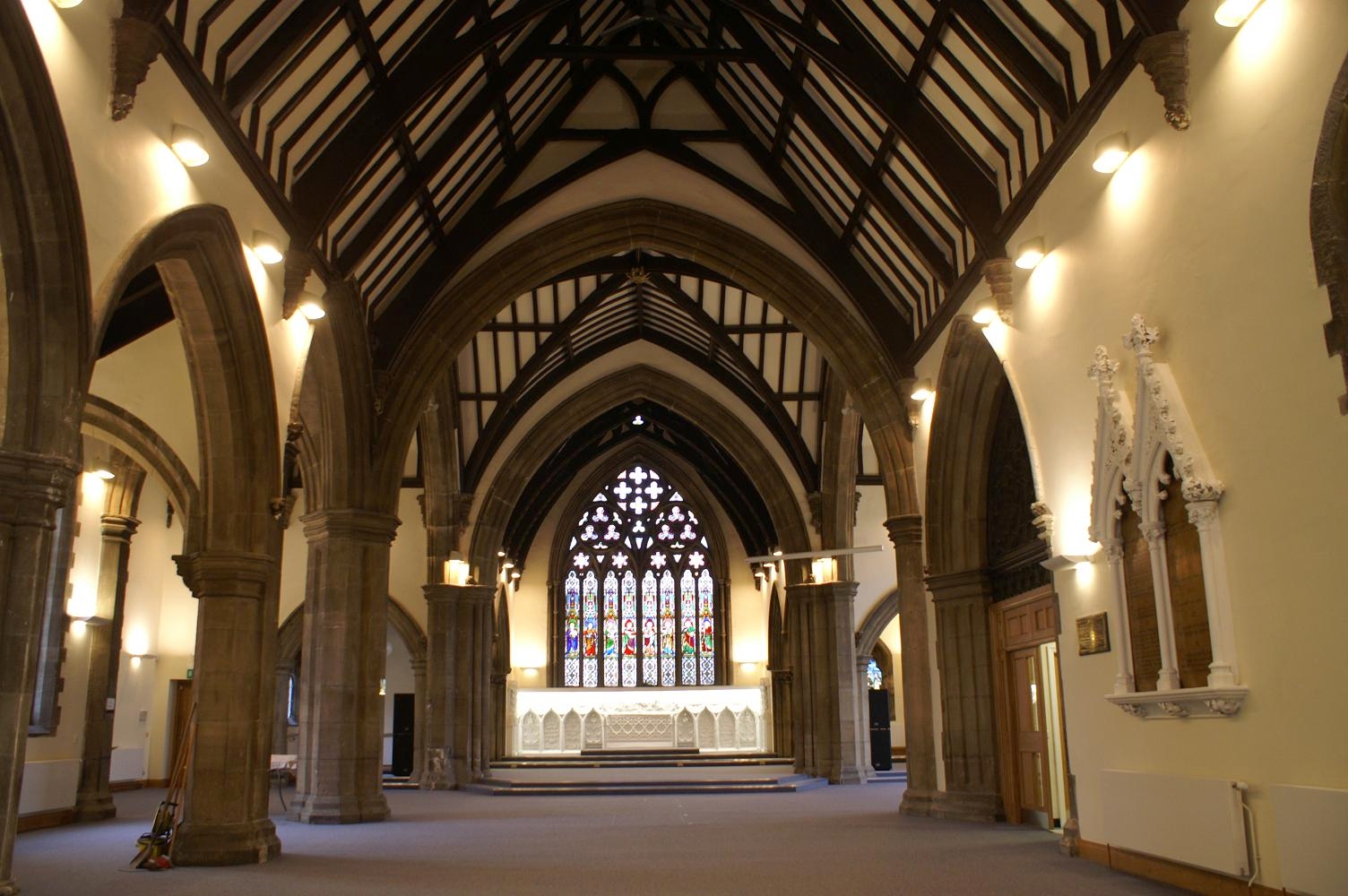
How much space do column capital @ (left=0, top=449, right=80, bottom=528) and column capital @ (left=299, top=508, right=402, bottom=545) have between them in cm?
545

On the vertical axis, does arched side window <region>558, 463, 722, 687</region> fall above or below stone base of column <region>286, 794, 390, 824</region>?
above

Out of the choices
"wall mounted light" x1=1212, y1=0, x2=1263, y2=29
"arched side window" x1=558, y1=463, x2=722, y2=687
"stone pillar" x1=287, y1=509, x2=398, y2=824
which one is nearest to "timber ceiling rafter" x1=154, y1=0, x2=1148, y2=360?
"wall mounted light" x1=1212, y1=0, x2=1263, y2=29

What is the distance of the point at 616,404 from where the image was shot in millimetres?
18094

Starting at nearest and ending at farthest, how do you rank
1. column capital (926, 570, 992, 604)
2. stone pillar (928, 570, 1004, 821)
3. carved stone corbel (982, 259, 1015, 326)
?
carved stone corbel (982, 259, 1015, 326)
stone pillar (928, 570, 1004, 821)
column capital (926, 570, 992, 604)

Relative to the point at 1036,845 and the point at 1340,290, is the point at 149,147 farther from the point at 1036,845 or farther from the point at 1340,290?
the point at 1036,845

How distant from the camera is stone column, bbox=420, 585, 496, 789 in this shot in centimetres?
1582

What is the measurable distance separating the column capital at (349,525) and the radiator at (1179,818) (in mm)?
6726

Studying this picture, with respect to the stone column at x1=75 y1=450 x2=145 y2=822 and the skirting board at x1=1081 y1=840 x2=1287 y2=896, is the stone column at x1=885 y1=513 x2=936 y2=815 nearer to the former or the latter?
the skirting board at x1=1081 y1=840 x2=1287 y2=896

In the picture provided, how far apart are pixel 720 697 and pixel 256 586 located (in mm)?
14822

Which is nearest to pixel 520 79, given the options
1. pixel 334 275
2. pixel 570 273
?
pixel 334 275

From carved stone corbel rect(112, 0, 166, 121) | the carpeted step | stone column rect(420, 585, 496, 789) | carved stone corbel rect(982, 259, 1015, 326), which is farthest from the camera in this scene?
stone column rect(420, 585, 496, 789)

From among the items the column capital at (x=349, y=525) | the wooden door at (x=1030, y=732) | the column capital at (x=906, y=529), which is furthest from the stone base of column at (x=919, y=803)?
the column capital at (x=349, y=525)

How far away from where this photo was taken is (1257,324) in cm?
517

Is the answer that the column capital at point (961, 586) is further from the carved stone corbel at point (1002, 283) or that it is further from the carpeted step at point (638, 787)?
the carpeted step at point (638, 787)
